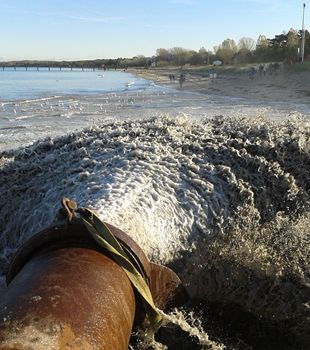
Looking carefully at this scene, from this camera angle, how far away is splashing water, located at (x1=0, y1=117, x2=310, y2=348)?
3.27 m

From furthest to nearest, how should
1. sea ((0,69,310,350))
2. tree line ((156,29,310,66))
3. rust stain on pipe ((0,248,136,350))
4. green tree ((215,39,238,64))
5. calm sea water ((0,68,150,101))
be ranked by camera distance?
green tree ((215,39,238,64)) < tree line ((156,29,310,66)) < calm sea water ((0,68,150,101)) < sea ((0,69,310,350)) < rust stain on pipe ((0,248,136,350))

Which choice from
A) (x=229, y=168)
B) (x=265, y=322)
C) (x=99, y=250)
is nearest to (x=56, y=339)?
(x=99, y=250)

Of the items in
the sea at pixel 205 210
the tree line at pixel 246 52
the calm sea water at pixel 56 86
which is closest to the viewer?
the sea at pixel 205 210

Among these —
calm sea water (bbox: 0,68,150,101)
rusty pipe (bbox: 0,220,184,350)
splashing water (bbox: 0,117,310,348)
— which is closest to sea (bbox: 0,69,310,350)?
splashing water (bbox: 0,117,310,348)

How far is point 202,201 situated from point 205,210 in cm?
7

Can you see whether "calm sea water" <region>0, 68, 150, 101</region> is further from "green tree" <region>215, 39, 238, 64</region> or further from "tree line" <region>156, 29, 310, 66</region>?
"green tree" <region>215, 39, 238, 64</region>

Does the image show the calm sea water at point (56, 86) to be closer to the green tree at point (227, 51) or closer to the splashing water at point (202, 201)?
the splashing water at point (202, 201)

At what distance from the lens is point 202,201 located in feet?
11.7

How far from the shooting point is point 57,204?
3477 millimetres

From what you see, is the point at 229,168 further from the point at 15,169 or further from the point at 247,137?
the point at 15,169

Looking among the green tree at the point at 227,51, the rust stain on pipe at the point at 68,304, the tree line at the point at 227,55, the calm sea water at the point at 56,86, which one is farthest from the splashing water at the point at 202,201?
the green tree at the point at 227,51

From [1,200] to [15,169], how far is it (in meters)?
0.37

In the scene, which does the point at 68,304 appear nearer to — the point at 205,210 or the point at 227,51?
the point at 205,210

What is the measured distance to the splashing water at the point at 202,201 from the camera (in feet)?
10.7
